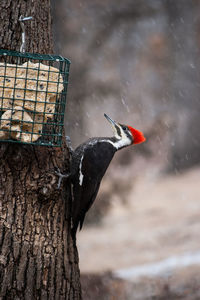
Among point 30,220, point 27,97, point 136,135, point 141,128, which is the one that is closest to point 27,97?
point 27,97

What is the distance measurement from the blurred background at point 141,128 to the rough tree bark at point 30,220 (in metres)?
2.96

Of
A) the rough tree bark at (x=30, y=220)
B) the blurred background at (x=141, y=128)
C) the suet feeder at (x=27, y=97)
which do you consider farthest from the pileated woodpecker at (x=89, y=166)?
the blurred background at (x=141, y=128)

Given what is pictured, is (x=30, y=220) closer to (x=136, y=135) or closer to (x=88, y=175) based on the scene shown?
(x=88, y=175)

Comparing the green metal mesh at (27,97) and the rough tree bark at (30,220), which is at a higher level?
the green metal mesh at (27,97)

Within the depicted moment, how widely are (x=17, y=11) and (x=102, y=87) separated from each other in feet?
15.7

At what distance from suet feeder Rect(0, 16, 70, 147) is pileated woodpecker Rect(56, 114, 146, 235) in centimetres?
40

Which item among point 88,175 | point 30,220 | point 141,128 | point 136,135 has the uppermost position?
point 141,128

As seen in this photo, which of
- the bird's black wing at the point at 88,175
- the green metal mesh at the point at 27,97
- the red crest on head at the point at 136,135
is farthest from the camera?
the red crest on head at the point at 136,135

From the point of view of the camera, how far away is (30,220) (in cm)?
310

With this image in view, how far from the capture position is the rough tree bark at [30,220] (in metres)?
3.03

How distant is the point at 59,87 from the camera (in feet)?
10.1

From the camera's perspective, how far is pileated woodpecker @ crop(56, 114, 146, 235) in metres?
3.39

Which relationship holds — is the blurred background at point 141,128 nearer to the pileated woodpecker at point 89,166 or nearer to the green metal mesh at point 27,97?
the pileated woodpecker at point 89,166

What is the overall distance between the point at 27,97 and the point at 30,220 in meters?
0.84
